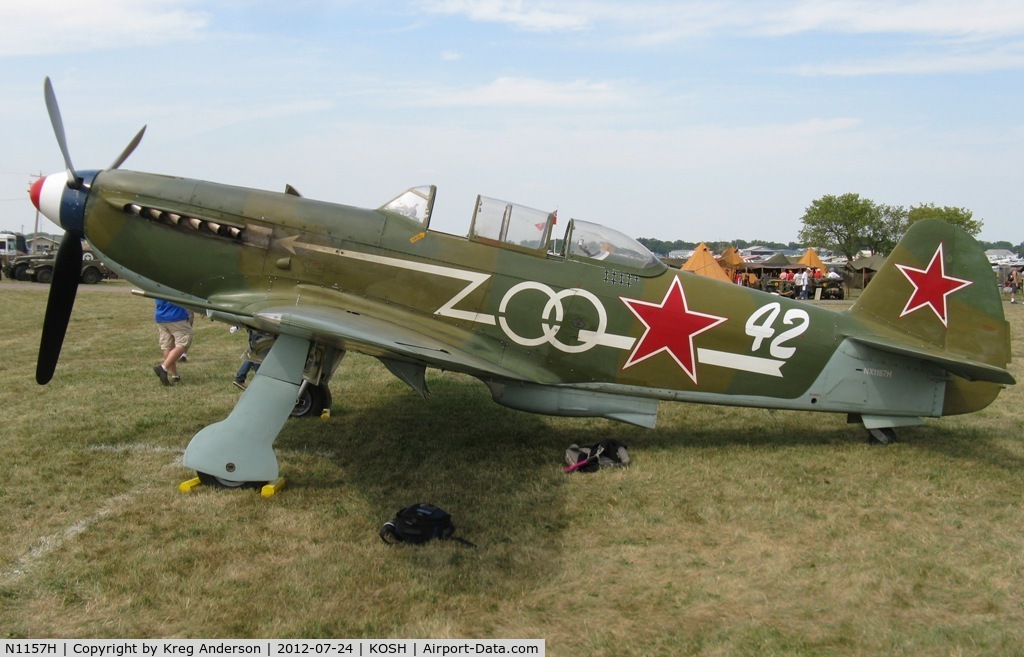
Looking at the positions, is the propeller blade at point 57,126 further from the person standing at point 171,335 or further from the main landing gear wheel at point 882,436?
the main landing gear wheel at point 882,436

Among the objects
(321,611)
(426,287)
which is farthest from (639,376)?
(321,611)

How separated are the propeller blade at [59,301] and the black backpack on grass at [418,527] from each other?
3.74m

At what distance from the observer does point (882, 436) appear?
643cm

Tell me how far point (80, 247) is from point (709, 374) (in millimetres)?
5425

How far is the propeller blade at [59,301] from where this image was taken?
622cm

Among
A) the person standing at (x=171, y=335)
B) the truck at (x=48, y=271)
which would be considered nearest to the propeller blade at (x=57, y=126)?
the person standing at (x=171, y=335)

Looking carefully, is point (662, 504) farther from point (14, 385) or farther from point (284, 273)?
point (14, 385)

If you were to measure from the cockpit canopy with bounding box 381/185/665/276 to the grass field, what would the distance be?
1.63 m

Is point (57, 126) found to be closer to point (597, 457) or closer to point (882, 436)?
point (597, 457)

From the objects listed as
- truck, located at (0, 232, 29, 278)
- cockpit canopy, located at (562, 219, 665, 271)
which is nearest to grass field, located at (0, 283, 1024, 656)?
cockpit canopy, located at (562, 219, 665, 271)

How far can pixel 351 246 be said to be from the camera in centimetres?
Result: 583

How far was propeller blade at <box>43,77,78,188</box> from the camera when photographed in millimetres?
5914

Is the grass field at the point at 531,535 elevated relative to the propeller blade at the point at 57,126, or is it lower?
lower

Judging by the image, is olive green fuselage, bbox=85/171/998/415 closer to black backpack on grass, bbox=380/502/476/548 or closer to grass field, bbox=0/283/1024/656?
grass field, bbox=0/283/1024/656
